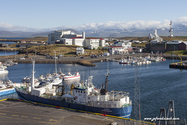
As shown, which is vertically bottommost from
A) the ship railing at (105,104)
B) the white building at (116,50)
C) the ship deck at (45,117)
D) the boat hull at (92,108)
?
the ship deck at (45,117)

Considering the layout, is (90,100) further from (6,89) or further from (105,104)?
(6,89)

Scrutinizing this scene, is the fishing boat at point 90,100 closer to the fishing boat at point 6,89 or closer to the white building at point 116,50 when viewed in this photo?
the fishing boat at point 6,89

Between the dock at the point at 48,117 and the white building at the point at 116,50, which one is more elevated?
the white building at the point at 116,50

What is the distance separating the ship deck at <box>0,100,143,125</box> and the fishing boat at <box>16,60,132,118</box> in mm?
895

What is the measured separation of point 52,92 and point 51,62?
48882mm

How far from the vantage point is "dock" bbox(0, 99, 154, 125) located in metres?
19.4

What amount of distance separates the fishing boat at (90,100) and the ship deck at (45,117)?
0.89m

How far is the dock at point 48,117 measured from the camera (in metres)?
19.4

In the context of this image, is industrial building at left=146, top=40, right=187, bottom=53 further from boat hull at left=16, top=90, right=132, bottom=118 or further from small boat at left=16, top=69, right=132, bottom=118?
boat hull at left=16, top=90, right=132, bottom=118

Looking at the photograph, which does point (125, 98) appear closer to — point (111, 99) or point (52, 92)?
point (111, 99)

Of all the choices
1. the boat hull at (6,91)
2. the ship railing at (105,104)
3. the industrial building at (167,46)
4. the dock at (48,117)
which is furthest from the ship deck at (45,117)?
the industrial building at (167,46)

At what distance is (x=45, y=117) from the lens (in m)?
21.0

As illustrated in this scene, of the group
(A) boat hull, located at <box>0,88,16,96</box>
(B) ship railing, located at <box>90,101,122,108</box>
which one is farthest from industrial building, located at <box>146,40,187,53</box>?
(B) ship railing, located at <box>90,101,122,108</box>

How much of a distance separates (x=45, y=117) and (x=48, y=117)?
30cm
